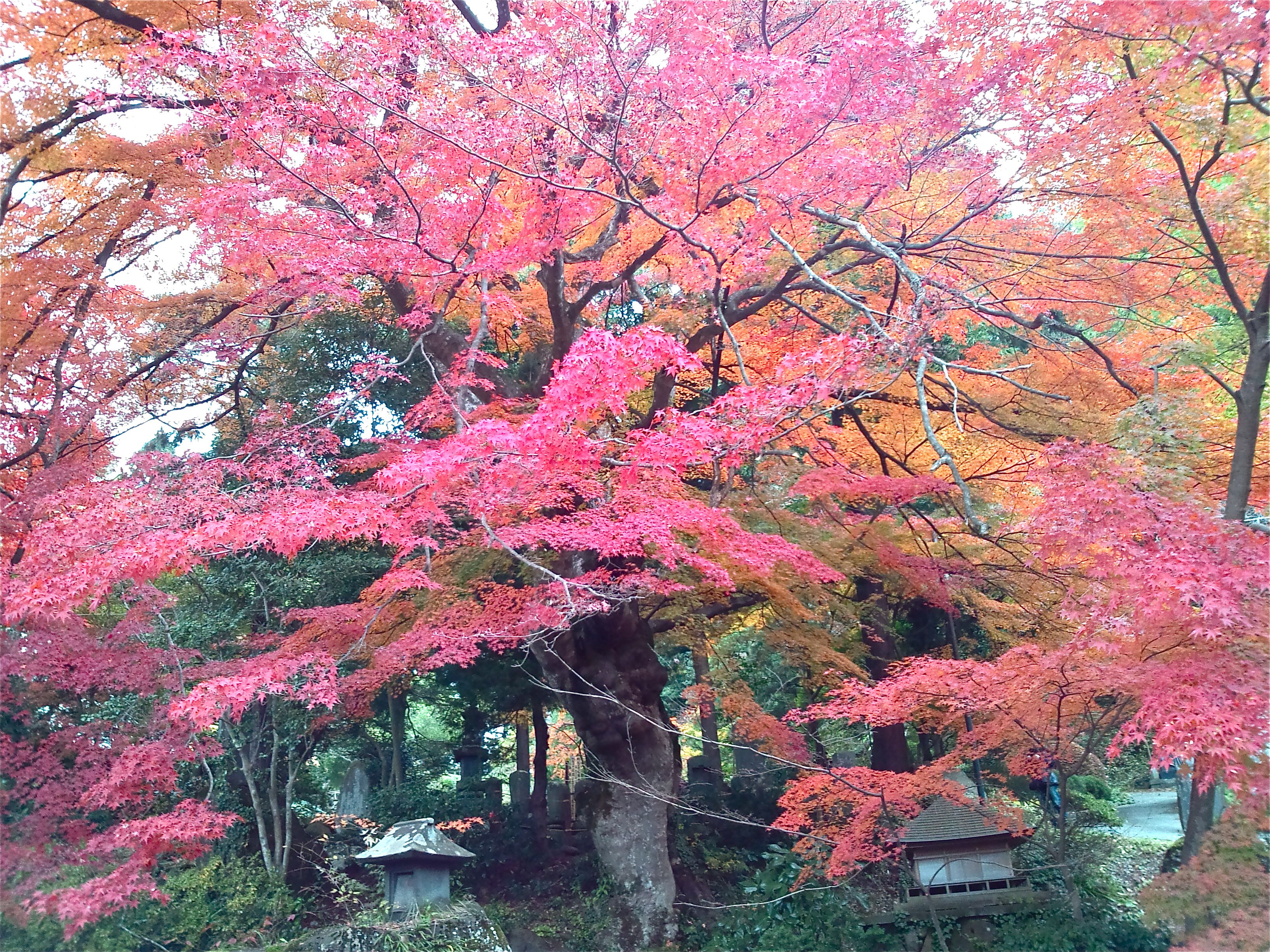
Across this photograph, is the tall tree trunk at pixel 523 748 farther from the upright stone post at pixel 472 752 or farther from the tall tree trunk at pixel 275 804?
the tall tree trunk at pixel 275 804

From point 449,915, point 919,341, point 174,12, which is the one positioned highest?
point 174,12

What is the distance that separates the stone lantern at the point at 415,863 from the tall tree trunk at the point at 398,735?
455 centimetres

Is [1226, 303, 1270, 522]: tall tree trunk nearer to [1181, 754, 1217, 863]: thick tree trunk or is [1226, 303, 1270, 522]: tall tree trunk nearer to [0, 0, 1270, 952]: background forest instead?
[0, 0, 1270, 952]: background forest

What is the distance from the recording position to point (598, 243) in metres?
8.80

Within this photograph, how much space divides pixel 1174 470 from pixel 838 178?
3790 millimetres

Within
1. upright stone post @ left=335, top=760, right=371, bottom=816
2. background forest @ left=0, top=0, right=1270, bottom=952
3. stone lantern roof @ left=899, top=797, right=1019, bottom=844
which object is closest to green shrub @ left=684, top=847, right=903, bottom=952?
background forest @ left=0, top=0, right=1270, bottom=952

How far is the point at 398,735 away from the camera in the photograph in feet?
41.1

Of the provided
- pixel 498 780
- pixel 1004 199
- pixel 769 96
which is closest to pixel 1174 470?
pixel 1004 199

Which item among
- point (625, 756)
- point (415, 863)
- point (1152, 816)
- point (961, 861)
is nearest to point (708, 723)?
point (625, 756)

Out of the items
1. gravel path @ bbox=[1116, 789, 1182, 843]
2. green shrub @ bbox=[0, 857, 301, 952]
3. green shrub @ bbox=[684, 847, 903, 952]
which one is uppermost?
green shrub @ bbox=[0, 857, 301, 952]

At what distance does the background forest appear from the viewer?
571 centimetres

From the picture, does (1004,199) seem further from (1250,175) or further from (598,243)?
(598,243)

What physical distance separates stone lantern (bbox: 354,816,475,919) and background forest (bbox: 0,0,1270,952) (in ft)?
0.81

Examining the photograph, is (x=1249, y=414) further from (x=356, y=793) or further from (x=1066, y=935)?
(x=356, y=793)
